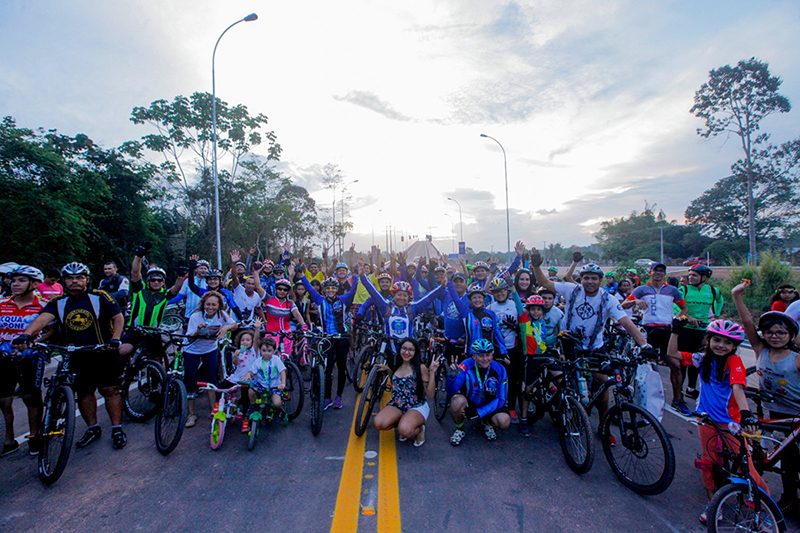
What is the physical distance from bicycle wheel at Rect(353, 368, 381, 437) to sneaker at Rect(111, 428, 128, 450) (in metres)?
2.53

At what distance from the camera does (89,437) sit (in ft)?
14.2

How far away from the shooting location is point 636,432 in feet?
11.7

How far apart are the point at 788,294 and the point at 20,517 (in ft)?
30.7

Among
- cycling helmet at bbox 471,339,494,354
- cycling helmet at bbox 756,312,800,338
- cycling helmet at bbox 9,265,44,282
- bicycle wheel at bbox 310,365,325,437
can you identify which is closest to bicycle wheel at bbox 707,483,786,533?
cycling helmet at bbox 756,312,800,338

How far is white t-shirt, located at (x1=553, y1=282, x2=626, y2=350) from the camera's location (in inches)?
179

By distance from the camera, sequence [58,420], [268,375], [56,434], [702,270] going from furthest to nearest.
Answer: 1. [702,270]
2. [268,375]
3. [58,420]
4. [56,434]

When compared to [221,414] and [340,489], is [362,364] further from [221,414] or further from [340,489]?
[340,489]

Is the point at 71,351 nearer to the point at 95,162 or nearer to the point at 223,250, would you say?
the point at 95,162

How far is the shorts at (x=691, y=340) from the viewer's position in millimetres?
5969

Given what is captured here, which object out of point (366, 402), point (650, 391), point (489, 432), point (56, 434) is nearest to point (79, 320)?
point (56, 434)

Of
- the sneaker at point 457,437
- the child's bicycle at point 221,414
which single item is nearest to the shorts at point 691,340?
the sneaker at point 457,437

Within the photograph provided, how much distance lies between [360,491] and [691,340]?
5546 millimetres

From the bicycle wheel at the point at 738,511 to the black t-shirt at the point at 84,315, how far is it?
18.9 feet

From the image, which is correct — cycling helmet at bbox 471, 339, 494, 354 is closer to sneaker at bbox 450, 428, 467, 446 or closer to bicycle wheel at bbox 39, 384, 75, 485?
sneaker at bbox 450, 428, 467, 446
